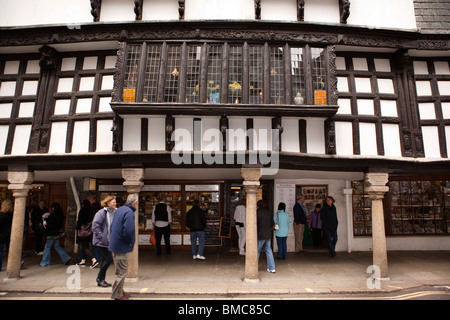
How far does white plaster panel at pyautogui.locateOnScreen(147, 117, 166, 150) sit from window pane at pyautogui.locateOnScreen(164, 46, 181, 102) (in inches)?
25.1

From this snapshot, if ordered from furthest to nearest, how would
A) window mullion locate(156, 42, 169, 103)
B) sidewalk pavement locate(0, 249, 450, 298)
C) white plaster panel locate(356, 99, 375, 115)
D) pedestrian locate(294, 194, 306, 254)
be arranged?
pedestrian locate(294, 194, 306, 254), white plaster panel locate(356, 99, 375, 115), window mullion locate(156, 42, 169, 103), sidewalk pavement locate(0, 249, 450, 298)

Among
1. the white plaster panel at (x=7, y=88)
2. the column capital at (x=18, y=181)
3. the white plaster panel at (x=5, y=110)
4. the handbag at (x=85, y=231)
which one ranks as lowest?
the handbag at (x=85, y=231)

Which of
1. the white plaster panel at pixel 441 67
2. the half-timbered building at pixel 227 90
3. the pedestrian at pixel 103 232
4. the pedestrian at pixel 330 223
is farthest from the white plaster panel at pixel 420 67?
the pedestrian at pixel 103 232

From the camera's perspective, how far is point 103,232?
6.39 m

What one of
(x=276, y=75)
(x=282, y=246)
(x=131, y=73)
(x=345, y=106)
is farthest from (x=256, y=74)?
(x=282, y=246)

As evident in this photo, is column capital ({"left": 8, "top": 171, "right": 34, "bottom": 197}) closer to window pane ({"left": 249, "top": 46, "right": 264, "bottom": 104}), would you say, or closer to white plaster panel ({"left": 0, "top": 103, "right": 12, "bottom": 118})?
white plaster panel ({"left": 0, "top": 103, "right": 12, "bottom": 118})

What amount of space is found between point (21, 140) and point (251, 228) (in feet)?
23.2

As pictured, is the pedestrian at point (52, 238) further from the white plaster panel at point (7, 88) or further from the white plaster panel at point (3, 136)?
the white plaster panel at point (7, 88)

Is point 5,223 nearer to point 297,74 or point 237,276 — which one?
point 237,276

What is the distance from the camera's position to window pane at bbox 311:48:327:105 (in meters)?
7.55

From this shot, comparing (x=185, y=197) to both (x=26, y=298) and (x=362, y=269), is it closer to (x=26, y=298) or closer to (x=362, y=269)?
(x=26, y=298)

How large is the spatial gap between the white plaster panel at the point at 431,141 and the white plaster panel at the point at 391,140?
2.80 feet

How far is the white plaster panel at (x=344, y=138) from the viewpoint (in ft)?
25.1

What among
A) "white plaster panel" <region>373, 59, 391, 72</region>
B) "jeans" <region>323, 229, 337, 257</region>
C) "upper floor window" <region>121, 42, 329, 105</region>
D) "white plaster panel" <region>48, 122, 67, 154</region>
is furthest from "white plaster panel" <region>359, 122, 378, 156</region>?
"white plaster panel" <region>48, 122, 67, 154</region>
